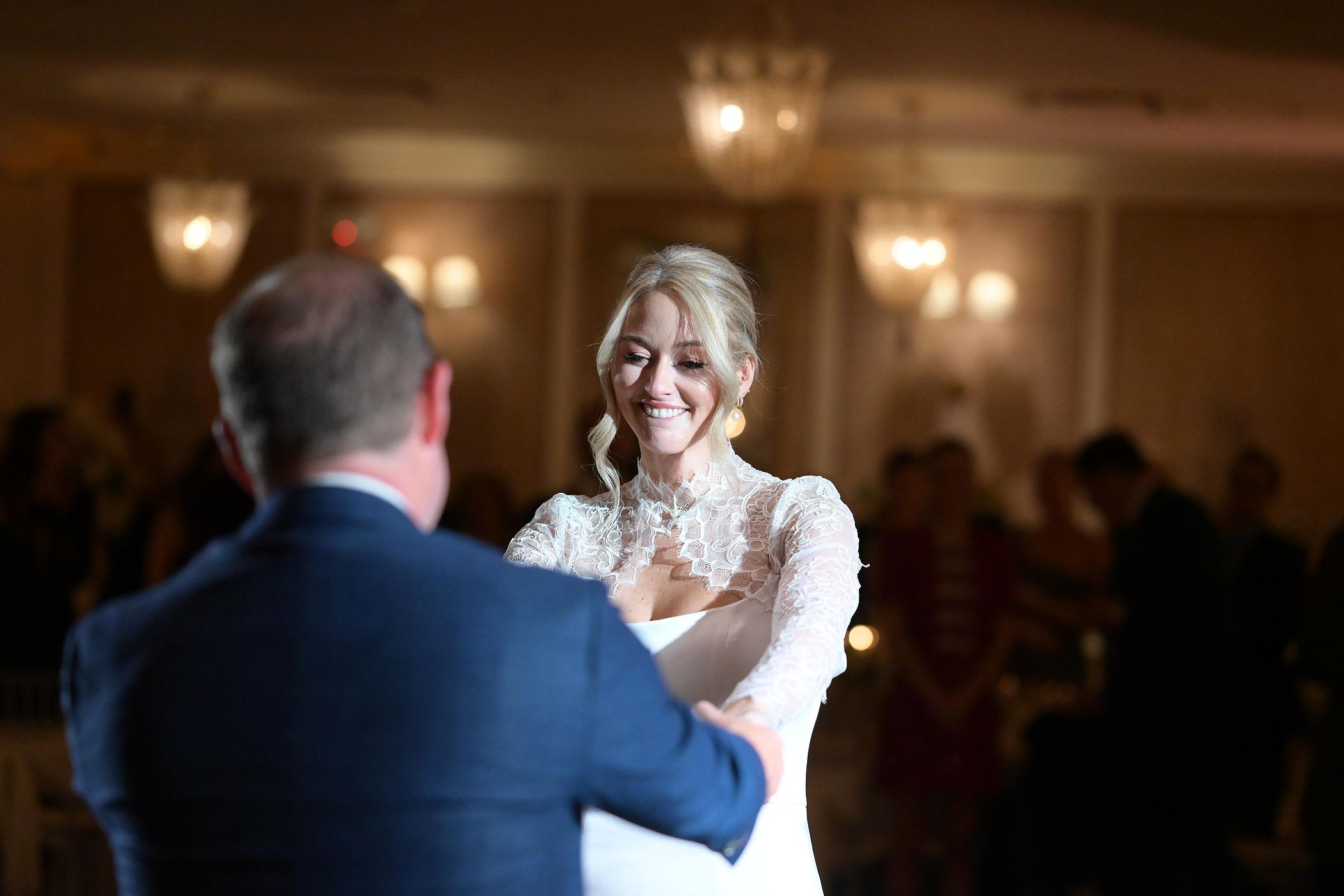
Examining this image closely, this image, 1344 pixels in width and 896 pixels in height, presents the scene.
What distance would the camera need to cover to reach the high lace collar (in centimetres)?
209

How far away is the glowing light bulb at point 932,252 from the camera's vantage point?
7.50m

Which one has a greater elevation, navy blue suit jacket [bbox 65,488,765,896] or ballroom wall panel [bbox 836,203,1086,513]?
ballroom wall panel [bbox 836,203,1086,513]

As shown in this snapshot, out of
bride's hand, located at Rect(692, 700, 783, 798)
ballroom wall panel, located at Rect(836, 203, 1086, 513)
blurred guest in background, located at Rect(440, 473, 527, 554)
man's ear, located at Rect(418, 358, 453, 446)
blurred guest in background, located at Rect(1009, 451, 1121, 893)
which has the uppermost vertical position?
ballroom wall panel, located at Rect(836, 203, 1086, 513)

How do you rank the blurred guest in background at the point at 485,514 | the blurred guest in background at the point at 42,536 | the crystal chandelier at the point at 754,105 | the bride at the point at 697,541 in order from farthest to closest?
the blurred guest in background at the point at 485,514 < the crystal chandelier at the point at 754,105 < the blurred guest in background at the point at 42,536 < the bride at the point at 697,541

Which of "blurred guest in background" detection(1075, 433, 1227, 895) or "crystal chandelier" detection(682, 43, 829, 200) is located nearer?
"blurred guest in background" detection(1075, 433, 1227, 895)

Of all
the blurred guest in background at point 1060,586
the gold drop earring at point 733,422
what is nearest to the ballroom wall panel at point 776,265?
the blurred guest in background at point 1060,586

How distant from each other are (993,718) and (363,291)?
405 centimetres

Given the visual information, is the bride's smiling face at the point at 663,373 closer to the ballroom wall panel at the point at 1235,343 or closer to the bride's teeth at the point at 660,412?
the bride's teeth at the point at 660,412

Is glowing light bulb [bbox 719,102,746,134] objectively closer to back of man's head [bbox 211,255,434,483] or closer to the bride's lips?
the bride's lips

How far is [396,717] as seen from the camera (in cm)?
118

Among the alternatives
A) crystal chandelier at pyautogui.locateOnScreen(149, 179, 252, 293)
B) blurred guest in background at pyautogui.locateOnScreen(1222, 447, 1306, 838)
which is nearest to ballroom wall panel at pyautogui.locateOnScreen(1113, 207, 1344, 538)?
blurred guest in background at pyautogui.locateOnScreen(1222, 447, 1306, 838)

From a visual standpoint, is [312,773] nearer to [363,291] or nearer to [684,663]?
[363,291]

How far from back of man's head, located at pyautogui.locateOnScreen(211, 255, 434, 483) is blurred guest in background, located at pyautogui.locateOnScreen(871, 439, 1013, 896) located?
12.5ft

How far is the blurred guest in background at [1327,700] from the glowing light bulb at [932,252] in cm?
337
